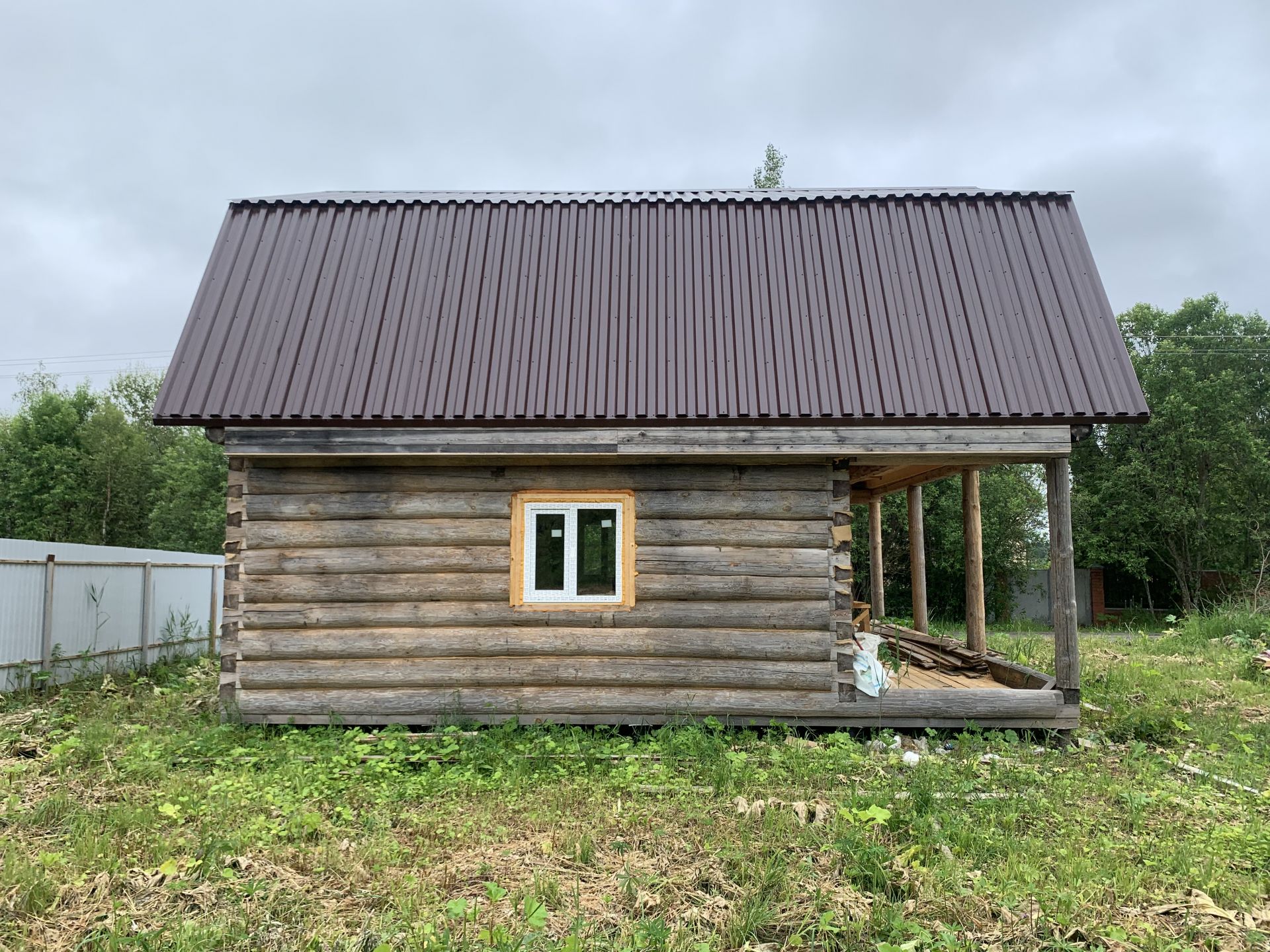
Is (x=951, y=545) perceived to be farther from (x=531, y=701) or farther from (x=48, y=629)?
(x=48, y=629)

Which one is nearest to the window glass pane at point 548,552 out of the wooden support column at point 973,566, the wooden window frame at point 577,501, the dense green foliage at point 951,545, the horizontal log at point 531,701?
the wooden window frame at point 577,501

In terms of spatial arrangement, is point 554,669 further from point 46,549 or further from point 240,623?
point 46,549

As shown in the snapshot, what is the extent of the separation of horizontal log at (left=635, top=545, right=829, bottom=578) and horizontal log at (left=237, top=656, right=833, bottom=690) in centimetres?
95

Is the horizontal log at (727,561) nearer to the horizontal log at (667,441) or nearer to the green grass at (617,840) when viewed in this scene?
the horizontal log at (667,441)

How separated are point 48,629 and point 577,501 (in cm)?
824

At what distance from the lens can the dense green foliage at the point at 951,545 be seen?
25.5m

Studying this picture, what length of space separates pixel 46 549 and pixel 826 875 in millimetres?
11904

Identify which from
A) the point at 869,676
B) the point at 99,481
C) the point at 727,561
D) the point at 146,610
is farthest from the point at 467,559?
the point at 99,481

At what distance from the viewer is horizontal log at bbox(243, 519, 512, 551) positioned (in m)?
8.64

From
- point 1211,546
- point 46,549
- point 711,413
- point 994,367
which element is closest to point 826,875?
point 711,413

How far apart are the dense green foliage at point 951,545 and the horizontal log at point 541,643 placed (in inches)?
699

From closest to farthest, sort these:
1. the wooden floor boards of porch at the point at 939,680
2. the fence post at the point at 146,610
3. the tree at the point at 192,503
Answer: the wooden floor boards of porch at the point at 939,680
the fence post at the point at 146,610
the tree at the point at 192,503

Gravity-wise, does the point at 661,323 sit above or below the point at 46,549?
above

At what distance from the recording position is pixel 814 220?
10156 millimetres
